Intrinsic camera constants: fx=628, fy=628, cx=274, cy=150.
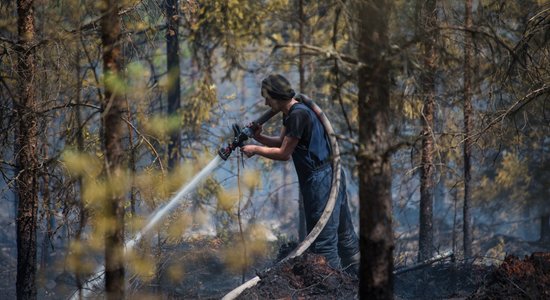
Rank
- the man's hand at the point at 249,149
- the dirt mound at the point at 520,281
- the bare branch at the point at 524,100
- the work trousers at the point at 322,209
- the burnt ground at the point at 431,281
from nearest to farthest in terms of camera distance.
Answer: the dirt mound at the point at 520,281, the burnt ground at the point at 431,281, the bare branch at the point at 524,100, the man's hand at the point at 249,149, the work trousers at the point at 322,209

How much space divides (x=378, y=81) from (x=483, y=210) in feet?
63.0

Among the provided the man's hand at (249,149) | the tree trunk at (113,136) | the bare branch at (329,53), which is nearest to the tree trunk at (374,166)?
the bare branch at (329,53)

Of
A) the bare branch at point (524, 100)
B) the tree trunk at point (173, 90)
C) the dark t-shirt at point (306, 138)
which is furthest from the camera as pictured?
the tree trunk at point (173, 90)

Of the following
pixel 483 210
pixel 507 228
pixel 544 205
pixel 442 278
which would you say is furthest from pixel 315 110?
pixel 507 228

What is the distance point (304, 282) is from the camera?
681cm

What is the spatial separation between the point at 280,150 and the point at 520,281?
9.31 feet

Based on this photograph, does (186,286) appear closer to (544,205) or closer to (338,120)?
(338,120)

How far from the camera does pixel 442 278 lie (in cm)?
805

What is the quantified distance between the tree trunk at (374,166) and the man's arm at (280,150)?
2436 mm

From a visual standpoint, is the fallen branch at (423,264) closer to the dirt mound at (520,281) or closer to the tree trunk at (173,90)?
the dirt mound at (520,281)

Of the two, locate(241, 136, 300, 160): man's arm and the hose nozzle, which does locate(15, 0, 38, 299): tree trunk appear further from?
locate(241, 136, 300, 160): man's arm

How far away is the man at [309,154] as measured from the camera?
7051mm

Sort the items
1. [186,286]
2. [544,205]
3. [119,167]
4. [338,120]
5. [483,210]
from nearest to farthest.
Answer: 1. [119,167]
2. [186,286]
3. [338,120]
4. [544,205]
5. [483,210]

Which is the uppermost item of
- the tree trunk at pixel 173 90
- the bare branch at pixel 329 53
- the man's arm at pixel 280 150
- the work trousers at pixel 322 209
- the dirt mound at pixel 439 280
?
the tree trunk at pixel 173 90
